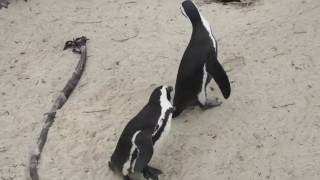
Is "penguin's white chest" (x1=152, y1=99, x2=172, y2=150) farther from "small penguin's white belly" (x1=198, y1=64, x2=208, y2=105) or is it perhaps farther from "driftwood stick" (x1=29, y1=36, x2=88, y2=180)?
"driftwood stick" (x1=29, y1=36, x2=88, y2=180)

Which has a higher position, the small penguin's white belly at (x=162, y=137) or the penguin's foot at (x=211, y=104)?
the small penguin's white belly at (x=162, y=137)

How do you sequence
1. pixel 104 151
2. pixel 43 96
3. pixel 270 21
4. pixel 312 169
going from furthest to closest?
1. pixel 270 21
2. pixel 43 96
3. pixel 104 151
4. pixel 312 169

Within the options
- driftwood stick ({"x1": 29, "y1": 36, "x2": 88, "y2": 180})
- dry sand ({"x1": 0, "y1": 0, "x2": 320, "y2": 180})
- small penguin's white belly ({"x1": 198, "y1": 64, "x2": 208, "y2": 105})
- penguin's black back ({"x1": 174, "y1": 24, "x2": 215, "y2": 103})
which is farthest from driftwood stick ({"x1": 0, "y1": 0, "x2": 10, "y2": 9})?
small penguin's white belly ({"x1": 198, "y1": 64, "x2": 208, "y2": 105})

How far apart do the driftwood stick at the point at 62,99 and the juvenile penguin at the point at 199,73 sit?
0.78m

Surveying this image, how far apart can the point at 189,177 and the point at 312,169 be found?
0.68 metres

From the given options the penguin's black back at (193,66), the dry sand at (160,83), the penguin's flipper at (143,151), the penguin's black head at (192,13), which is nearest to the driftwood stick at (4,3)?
the dry sand at (160,83)

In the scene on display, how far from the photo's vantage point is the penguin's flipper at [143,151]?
3.23 meters

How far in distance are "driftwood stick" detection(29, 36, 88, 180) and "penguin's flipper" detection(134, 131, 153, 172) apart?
66 cm

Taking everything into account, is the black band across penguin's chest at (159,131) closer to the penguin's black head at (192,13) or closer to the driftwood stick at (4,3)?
the penguin's black head at (192,13)

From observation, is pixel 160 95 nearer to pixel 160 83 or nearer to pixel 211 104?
pixel 211 104

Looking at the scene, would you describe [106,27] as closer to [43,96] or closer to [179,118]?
[43,96]

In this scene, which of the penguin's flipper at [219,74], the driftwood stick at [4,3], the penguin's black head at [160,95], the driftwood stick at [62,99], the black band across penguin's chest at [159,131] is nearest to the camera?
the black band across penguin's chest at [159,131]

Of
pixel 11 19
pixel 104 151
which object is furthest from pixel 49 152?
pixel 11 19

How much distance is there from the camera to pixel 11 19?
17.0ft
